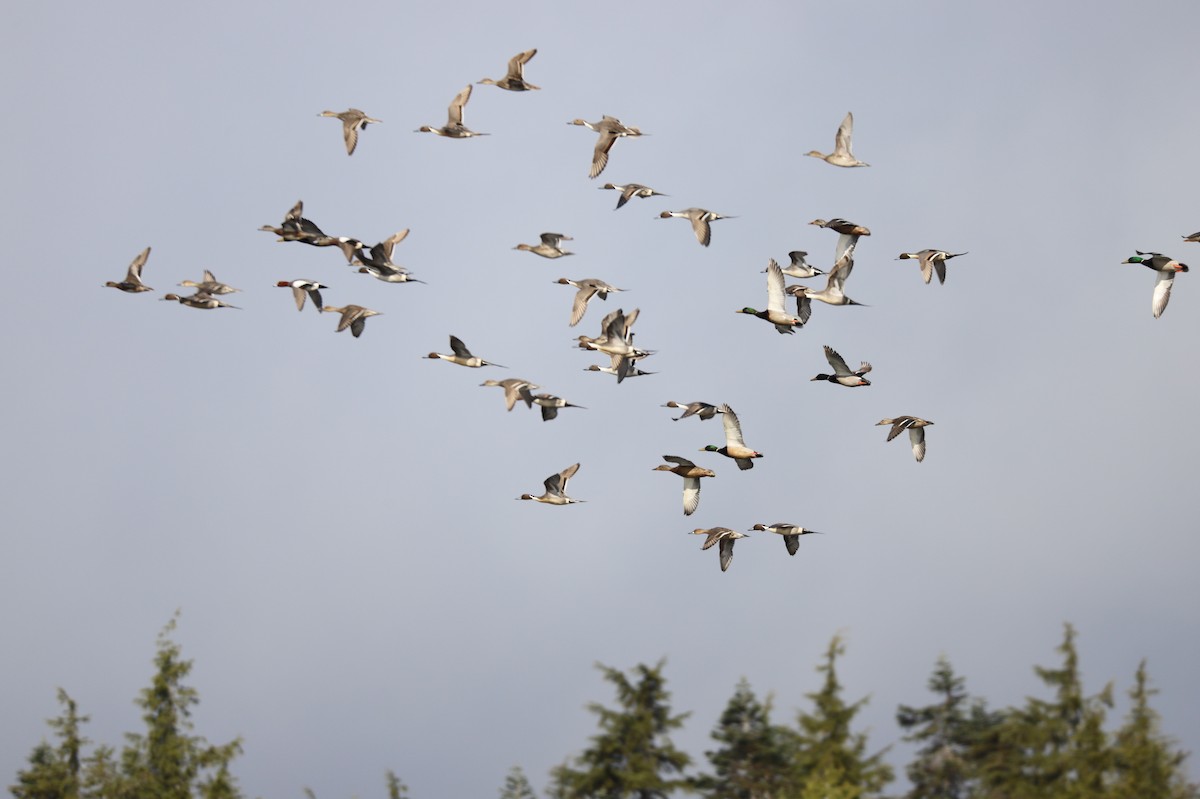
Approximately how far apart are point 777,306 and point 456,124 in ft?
29.0

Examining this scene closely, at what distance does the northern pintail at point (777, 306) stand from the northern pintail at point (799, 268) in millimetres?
1961

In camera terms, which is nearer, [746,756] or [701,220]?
[701,220]

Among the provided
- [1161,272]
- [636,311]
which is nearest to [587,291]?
[636,311]

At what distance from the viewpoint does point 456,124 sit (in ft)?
164

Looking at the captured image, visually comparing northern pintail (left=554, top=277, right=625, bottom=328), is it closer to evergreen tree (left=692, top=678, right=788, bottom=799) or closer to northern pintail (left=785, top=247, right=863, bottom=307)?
northern pintail (left=785, top=247, right=863, bottom=307)

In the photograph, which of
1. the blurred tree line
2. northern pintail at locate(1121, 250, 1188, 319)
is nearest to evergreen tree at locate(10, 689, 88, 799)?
the blurred tree line

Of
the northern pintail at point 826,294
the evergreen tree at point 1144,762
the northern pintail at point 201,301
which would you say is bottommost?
the evergreen tree at point 1144,762

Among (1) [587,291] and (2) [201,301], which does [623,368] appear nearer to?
(1) [587,291]

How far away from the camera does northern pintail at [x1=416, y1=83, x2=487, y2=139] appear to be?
49.4 metres

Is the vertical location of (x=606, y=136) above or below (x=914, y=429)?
above

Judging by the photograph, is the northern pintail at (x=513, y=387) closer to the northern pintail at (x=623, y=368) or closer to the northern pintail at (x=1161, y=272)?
the northern pintail at (x=623, y=368)

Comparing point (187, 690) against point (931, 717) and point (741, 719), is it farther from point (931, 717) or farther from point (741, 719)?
point (931, 717)

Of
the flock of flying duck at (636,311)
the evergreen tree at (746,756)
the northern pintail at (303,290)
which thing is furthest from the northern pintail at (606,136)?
the evergreen tree at (746,756)

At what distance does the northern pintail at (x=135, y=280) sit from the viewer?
5272 cm
